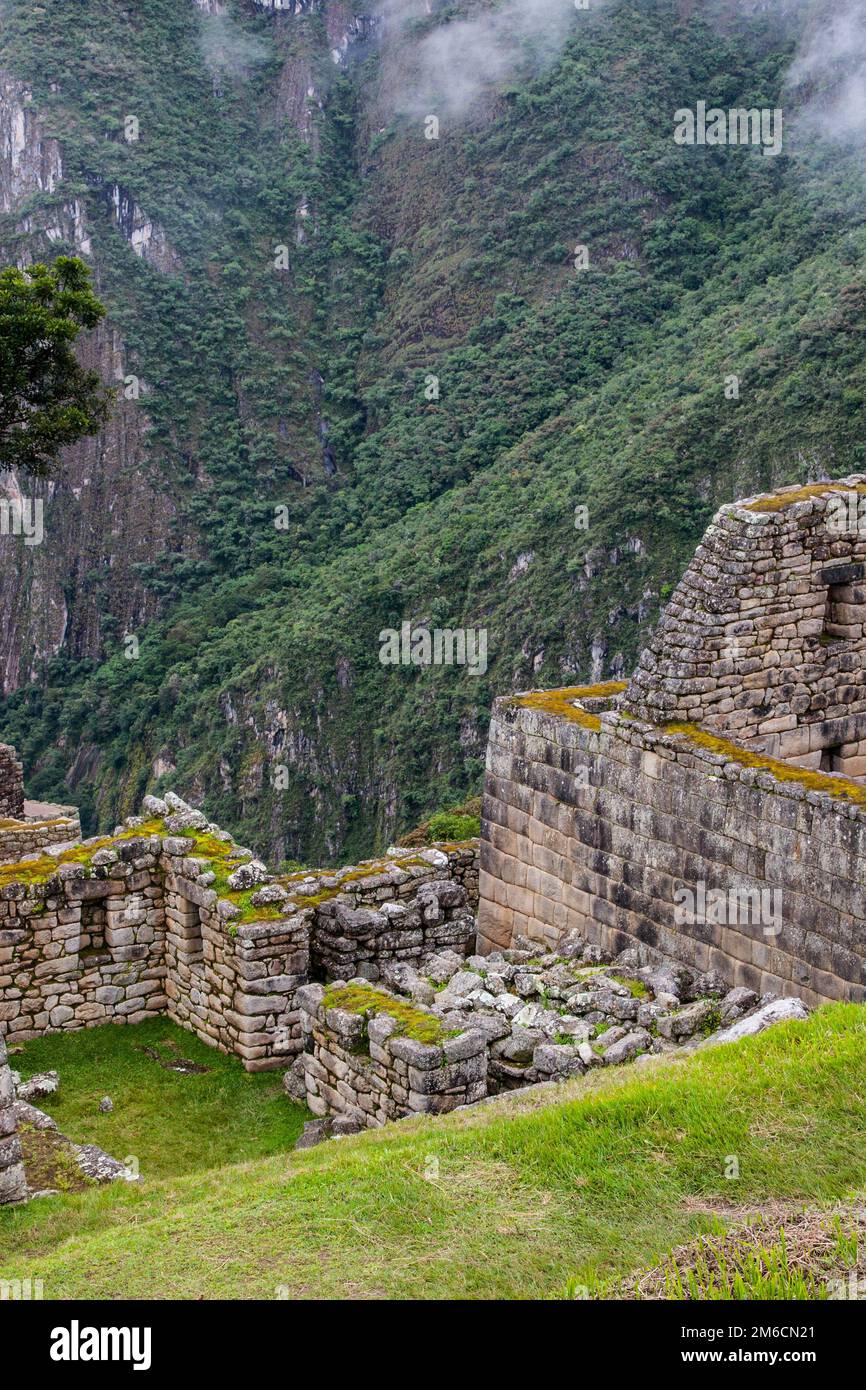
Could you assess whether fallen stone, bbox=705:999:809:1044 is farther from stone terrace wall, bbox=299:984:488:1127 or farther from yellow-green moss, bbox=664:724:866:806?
stone terrace wall, bbox=299:984:488:1127

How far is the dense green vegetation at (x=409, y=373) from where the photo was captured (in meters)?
85.0

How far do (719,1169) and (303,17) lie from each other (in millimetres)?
211941

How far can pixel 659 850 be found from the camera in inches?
407

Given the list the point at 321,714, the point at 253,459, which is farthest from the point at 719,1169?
the point at 253,459

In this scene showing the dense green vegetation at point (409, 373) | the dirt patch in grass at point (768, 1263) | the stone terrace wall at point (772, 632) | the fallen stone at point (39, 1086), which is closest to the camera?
the dirt patch in grass at point (768, 1263)

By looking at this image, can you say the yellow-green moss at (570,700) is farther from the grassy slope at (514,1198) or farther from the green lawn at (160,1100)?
the grassy slope at (514,1198)

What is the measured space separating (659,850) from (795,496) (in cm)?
283

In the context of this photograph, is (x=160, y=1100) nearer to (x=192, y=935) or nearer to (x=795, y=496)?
(x=192, y=935)

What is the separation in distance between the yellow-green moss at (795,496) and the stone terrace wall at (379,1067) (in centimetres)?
438

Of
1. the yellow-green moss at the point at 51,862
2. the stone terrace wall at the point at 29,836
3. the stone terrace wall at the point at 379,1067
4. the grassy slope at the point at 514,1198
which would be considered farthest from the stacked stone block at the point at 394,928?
the stone terrace wall at the point at 29,836

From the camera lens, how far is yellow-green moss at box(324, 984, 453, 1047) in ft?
29.2

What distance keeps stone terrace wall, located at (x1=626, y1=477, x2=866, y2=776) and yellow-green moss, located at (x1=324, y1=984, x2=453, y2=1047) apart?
2810 millimetres

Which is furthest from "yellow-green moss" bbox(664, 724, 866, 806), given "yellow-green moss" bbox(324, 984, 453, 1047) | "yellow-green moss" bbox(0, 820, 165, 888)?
"yellow-green moss" bbox(0, 820, 165, 888)

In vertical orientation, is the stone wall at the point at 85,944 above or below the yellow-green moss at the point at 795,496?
below
